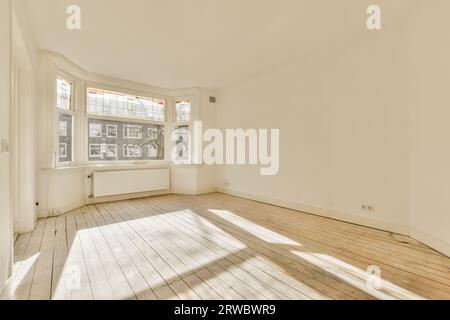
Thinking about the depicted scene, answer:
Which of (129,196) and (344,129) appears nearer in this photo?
(344,129)

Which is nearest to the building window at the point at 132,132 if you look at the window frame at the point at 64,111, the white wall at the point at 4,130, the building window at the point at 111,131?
the building window at the point at 111,131

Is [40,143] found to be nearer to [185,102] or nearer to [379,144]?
[185,102]

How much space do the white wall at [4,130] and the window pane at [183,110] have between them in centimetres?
388

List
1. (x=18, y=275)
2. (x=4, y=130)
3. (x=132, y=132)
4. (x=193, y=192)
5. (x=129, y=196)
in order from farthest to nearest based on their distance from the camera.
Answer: (x=193, y=192)
(x=132, y=132)
(x=129, y=196)
(x=18, y=275)
(x=4, y=130)

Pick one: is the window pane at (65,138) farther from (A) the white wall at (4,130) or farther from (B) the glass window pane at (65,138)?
(A) the white wall at (4,130)

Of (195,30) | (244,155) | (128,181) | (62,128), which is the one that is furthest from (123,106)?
(244,155)

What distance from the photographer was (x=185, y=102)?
18.2 feet

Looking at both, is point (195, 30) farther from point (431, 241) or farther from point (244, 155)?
point (431, 241)

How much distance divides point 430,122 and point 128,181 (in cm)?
524

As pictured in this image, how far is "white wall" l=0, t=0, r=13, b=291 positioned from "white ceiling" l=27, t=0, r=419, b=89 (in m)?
1.01

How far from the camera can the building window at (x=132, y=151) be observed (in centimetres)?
493

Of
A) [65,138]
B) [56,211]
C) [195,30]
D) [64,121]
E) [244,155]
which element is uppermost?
[195,30]

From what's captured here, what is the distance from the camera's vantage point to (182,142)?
5.57 m
